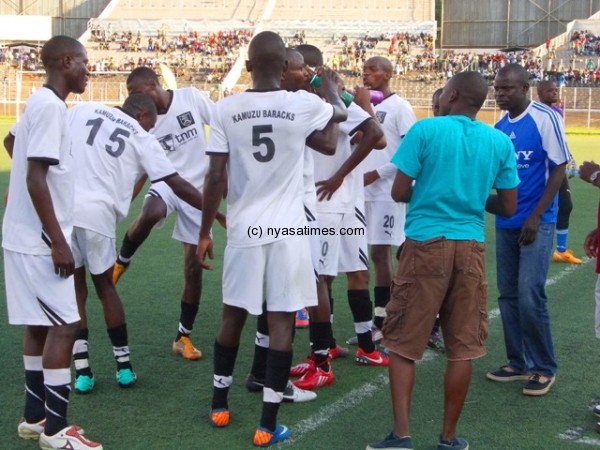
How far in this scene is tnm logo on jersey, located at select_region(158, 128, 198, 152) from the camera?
6.48 m

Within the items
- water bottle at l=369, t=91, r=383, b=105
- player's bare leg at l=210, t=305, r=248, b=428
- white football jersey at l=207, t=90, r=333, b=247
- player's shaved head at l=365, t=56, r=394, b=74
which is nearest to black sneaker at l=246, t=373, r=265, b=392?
player's bare leg at l=210, t=305, r=248, b=428

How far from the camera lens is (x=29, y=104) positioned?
14.2ft

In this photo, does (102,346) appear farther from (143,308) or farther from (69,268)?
(69,268)

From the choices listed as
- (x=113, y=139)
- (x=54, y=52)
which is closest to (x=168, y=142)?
(x=113, y=139)

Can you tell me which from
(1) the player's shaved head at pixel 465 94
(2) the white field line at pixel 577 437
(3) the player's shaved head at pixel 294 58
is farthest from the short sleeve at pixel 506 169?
(2) the white field line at pixel 577 437

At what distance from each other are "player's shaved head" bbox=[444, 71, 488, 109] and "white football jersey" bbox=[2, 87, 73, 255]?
215 cm

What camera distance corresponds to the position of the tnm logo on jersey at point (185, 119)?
6441 mm

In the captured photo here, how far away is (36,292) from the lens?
444cm

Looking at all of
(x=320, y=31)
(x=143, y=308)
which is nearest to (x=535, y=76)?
(x=320, y=31)

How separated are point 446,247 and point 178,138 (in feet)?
9.19

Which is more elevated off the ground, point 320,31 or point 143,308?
point 320,31

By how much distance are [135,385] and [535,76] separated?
137 ft

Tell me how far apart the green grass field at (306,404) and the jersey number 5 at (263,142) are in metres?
1.65

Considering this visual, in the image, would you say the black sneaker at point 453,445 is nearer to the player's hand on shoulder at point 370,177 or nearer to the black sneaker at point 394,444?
the black sneaker at point 394,444
